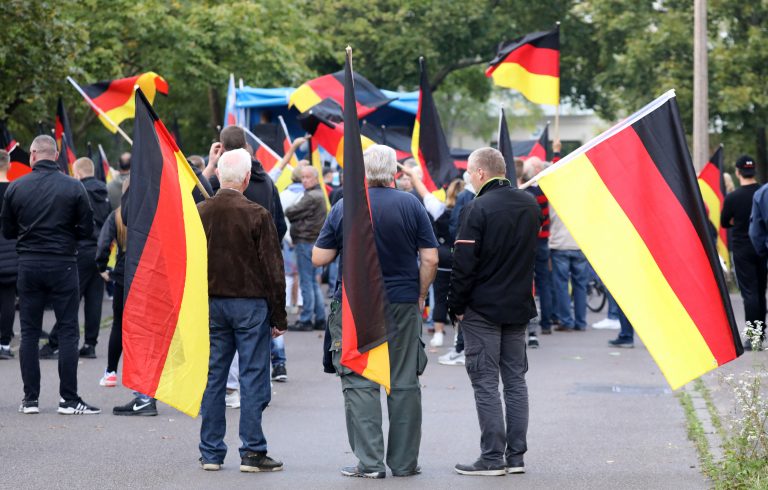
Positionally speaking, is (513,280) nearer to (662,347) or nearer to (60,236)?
(662,347)

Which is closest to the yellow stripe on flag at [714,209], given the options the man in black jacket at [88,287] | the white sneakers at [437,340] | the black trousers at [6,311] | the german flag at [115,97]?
the white sneakers at [437,340]

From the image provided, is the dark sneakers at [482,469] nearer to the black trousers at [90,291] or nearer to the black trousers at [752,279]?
the black trousers at [90,291]

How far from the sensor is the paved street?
7.69m

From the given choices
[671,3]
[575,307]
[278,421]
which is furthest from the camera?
[671,3]

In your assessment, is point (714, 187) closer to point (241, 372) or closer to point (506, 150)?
point (506, 150)

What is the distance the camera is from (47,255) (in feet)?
32.8

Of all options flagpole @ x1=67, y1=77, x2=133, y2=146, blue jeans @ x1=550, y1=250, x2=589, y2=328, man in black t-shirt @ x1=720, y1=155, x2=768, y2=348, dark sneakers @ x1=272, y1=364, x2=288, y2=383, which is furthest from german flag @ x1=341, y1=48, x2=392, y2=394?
blue jeans @ x1=550, y1=250, x2=589, y2=328

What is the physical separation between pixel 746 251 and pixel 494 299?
6883 millimetres

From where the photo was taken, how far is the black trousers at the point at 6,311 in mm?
13242

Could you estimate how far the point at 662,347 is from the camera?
288 inches

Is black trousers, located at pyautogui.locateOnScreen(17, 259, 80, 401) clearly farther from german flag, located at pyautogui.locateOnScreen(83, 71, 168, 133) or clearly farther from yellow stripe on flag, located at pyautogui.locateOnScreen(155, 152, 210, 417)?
german flag, located at pyautogui.locateOnScreen(83, 71, 168, 133)

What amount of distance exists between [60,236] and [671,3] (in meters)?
24.0

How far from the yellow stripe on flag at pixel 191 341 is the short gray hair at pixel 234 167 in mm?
350

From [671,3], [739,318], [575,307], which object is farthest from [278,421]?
[671,3]
